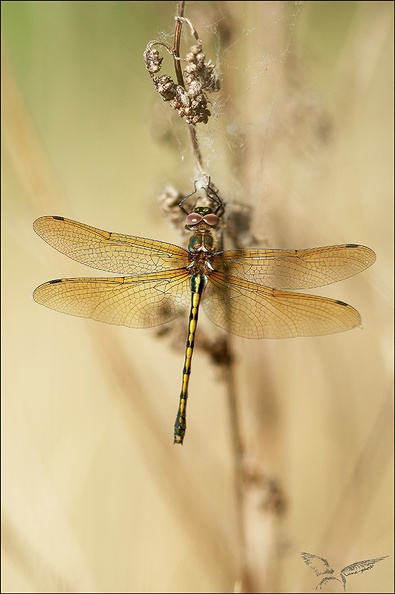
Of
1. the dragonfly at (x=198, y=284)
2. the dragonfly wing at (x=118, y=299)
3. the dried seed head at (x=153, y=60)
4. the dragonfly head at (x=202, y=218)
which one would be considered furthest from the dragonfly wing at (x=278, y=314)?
the dried seed head at (x=153, y=60)

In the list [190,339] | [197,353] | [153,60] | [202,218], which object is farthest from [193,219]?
[197,353]

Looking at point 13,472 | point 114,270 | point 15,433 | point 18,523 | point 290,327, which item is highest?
point 114,270

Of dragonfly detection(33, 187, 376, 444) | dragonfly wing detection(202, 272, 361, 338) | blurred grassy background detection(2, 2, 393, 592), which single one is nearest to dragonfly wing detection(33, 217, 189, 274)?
dragonfly detection(33, 187, 376, 444)

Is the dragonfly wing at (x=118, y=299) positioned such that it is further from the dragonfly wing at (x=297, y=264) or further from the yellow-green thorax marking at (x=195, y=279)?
the dragonfly wing at (x=297, y=264)

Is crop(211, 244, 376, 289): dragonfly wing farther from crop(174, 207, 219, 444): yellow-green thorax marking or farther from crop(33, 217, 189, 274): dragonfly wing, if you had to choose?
crop(33, 217, 189, 274): dragonfly wing

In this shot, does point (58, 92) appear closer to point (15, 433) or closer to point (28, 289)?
point (28, 289)

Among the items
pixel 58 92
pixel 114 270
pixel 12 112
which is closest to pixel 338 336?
pixel 114 270

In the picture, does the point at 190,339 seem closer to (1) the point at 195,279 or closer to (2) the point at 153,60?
(1) the point at 195,279
